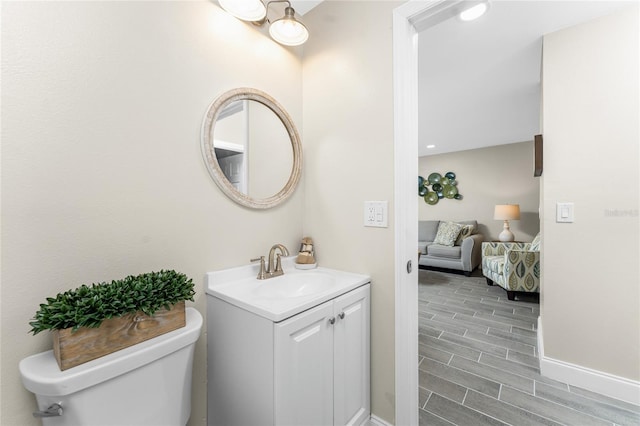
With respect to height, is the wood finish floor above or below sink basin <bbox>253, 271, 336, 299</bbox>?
below

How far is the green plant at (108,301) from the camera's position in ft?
2.18

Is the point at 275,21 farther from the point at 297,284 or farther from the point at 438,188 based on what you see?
the point at 438,188

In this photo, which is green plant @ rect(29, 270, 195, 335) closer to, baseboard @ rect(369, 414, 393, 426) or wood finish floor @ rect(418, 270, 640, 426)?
baseboard @ rect(369, 414, 393, 426)

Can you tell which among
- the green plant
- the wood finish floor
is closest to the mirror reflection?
the green plant

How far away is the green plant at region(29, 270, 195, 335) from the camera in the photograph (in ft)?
2.18

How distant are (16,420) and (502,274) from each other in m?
4.25

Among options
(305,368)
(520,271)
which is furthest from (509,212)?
(305,368)

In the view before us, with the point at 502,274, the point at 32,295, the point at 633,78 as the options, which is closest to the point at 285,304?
the point at 32,295

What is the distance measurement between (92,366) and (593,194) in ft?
8.68

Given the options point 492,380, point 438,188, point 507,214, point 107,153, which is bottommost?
point 492,380

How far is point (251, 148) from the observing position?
4.66 feet

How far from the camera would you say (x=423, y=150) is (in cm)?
546

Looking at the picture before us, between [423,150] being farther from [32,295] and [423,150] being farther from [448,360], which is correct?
[32,295]

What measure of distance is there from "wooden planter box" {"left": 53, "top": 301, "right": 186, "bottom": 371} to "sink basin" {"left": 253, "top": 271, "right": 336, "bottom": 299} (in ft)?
1.50
